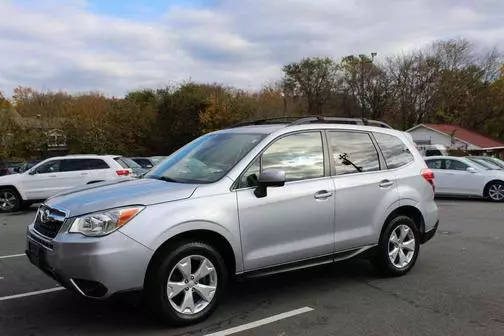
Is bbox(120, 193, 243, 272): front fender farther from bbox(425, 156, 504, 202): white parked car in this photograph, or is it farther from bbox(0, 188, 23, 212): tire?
bbox(425, 156, 504, 202): white parked car

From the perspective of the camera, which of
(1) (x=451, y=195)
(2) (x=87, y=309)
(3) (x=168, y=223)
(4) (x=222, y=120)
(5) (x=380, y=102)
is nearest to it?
(3) (x=168, y=223)

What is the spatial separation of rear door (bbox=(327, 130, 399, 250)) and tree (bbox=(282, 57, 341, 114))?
5236 centimetres

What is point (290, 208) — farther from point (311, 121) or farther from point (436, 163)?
point (436, 163)

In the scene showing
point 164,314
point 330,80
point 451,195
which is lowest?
point 451,195

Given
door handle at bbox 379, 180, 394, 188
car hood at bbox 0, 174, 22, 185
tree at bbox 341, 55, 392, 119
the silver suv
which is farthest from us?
tree at bbox 341, 55, 392, 119

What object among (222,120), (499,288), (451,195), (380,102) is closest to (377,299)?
(499,288)

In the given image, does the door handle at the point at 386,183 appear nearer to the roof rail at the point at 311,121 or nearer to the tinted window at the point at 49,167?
the roof rail at the point at 311,121

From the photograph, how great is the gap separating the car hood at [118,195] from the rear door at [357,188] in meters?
1.74

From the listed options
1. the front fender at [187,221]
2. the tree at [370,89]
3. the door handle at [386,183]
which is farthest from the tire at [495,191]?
the tree at [370,89]

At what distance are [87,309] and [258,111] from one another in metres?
43.4

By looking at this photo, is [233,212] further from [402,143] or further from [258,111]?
[258,111]

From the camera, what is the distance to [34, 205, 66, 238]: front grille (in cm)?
467

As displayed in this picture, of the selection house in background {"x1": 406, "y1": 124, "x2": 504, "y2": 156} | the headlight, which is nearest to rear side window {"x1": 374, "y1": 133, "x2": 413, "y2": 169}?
the headlight

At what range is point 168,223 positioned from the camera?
4.56 meters
